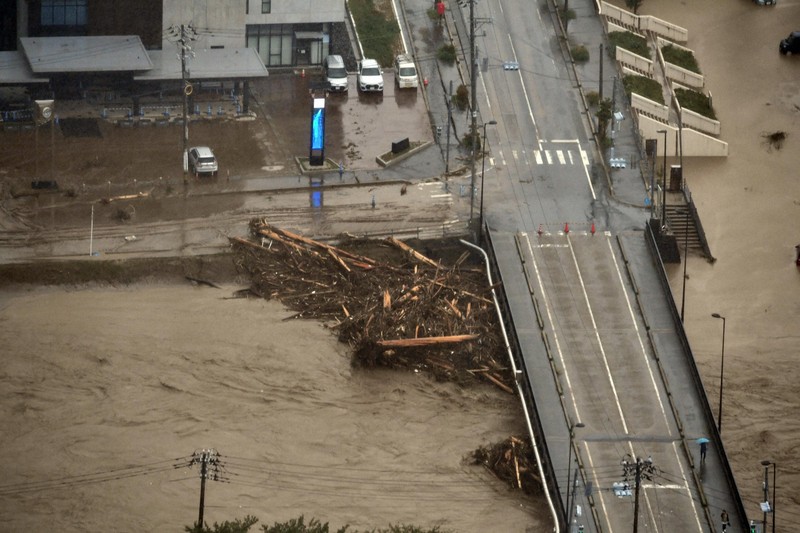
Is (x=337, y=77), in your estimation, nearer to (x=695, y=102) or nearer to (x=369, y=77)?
(x=369, y=77)

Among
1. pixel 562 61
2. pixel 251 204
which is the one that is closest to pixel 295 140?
pixel 251 204

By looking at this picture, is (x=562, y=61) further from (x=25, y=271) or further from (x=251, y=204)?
(x=25, y=271)

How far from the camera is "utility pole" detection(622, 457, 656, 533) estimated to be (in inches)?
3412

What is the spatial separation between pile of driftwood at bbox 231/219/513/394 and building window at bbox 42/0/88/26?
22.0m

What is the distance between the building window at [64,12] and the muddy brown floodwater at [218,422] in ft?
80.2

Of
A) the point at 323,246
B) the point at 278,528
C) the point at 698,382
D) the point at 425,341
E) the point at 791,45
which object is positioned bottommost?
the point at 425,341

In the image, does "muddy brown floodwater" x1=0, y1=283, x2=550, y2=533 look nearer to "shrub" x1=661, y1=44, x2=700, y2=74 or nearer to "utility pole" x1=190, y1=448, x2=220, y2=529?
"utility pole" x1=190, y1=448, x2=220, y2=529

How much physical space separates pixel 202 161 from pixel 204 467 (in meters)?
33.3

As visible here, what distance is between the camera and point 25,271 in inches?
4225

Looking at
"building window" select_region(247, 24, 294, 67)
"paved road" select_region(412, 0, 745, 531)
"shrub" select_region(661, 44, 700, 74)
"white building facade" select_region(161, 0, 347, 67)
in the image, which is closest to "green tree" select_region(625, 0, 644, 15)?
"paved road" select_region(412, 0, 745, 531)

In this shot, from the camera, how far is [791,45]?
13525cm

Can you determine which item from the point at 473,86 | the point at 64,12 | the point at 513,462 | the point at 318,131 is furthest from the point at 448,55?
the point at 513,462

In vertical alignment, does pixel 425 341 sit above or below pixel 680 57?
below

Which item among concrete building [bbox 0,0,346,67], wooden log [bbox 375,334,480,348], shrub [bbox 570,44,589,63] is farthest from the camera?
shrub [bbox 570,44,589,63]
